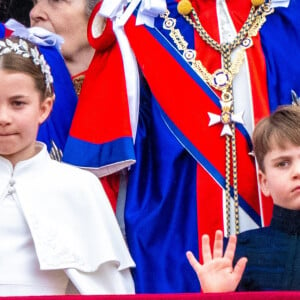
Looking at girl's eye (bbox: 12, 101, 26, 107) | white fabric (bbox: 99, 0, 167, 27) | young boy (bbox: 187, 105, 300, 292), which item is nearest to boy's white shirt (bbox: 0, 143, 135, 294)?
girl's eye (bbox: 12, 101, 26, 107)

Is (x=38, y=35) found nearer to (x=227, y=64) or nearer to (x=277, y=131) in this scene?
(x=227, y=64)

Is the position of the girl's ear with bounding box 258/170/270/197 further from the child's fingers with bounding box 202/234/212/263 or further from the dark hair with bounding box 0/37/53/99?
the dark hair with bounding box 0/37/53/99

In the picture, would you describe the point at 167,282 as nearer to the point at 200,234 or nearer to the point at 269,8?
the point at 200,234

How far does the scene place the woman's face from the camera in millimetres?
3463

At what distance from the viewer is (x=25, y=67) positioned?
2.49 metres

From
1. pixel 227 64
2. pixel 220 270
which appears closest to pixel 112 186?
pixel 227 64

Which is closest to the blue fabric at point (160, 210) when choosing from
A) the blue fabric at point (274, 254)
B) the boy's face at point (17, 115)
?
the blue fabric at point (274, 254)

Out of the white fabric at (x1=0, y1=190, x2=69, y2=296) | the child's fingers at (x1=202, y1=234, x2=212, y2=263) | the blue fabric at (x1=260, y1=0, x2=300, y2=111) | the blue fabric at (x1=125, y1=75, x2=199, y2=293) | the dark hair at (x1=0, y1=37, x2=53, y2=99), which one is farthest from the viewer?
the blue fabric at (x1=260, y1=0, x2=300, y2=111)

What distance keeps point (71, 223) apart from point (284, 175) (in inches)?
20.0

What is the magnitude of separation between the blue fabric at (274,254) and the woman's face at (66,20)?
126 cm

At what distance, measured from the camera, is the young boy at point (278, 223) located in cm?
238

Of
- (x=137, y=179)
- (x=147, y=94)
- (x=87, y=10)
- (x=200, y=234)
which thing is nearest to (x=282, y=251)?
(x=200, y=234)

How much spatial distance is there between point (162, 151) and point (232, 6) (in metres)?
0.46

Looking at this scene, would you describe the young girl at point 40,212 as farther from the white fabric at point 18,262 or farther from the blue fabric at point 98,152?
the blue fabric at point 98,152
